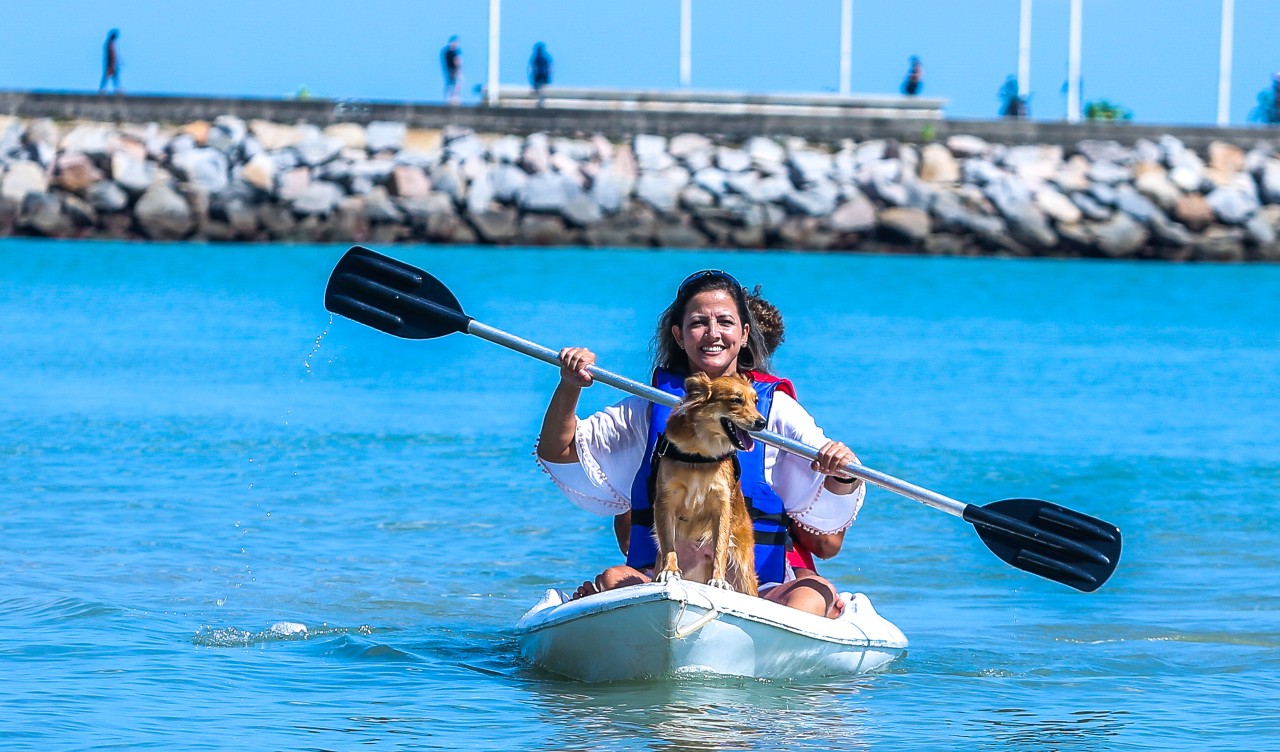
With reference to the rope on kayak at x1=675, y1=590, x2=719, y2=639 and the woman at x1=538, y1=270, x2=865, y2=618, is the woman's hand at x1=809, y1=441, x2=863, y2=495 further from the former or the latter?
the rope on kayak at x1=675, y1=590, x2=719, y2=639

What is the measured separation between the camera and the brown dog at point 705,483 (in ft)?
18.7

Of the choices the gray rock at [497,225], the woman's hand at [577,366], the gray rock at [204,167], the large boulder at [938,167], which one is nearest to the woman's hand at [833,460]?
the woman's hand at [577,366]

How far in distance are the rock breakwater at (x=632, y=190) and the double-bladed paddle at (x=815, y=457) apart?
2710cm

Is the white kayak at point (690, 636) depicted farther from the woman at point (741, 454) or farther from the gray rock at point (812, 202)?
the gray rock at point (812, 202)

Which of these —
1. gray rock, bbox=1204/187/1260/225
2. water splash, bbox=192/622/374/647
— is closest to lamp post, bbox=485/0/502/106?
gray rock, bbox=1204/187/1260/225

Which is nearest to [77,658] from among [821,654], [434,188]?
[821,654]

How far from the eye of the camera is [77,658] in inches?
262

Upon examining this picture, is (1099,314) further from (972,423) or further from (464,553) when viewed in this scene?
(464,553)

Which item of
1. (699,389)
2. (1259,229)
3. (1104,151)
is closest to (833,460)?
(699,389)

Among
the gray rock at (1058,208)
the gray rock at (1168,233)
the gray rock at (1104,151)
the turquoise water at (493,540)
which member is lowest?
the turquoise water at (493,540)

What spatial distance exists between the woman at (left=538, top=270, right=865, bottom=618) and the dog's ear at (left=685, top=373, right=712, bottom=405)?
11.6 inches

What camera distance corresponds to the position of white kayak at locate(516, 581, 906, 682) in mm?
5832

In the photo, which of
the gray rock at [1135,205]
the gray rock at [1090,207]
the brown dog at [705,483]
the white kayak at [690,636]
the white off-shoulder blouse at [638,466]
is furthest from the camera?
the gray rock at [1090,207]

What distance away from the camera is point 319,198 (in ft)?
111
